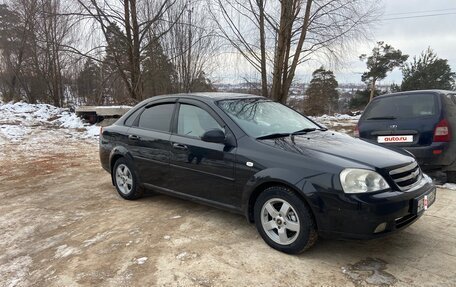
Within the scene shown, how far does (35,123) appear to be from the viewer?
52.7ft

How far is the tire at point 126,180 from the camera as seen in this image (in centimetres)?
518

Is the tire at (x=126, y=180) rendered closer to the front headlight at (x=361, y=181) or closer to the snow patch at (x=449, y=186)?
the front headlight at (x=361, y=181)

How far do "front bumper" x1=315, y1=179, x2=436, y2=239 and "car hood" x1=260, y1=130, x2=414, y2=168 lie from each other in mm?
326

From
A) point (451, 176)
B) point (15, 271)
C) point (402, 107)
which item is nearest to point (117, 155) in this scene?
point (15, 271)

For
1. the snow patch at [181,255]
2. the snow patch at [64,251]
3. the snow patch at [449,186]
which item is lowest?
the snow patch at [64,251]

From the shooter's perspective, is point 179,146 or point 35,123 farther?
point 35,123

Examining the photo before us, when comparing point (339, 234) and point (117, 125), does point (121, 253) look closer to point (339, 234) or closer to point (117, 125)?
point (339, 234)

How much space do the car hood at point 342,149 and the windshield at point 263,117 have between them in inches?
9.5

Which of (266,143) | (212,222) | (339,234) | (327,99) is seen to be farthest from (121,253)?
(327,99)

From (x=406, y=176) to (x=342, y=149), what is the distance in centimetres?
62

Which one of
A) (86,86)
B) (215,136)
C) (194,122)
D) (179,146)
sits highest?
(86,86)

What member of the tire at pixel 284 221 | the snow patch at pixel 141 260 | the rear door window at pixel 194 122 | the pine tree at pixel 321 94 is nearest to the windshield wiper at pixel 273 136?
the rear door window at pixel 194 122

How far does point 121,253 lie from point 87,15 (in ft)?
37.5

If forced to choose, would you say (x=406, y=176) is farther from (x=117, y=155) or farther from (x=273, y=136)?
(x=117, y=155)
